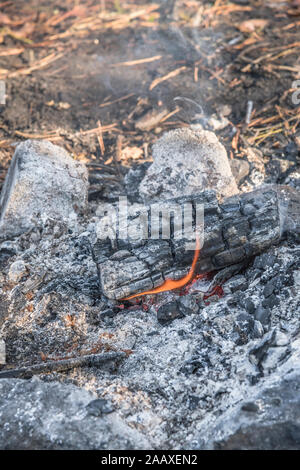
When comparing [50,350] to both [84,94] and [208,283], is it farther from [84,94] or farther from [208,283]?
[84,94]

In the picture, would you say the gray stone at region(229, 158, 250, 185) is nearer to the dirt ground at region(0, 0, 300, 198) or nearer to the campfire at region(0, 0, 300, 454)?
the campfire at region(0, 0, 300, 454)

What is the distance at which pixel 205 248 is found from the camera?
2.88 m

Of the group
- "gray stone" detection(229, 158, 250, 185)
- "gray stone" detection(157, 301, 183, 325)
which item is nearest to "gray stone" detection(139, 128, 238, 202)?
"gray stone" detection(229, 158, 250, 185)

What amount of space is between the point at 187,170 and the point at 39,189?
1.31m

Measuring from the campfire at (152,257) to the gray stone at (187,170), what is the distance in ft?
0.04

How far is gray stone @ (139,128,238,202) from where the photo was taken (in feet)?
11.7

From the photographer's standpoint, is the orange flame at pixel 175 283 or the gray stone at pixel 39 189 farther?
the gray stone at pixel 39 189

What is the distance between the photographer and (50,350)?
2.64 meters

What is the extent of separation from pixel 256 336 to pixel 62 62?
5103 mm

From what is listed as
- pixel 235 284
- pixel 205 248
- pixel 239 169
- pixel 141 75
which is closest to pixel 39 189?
pixel 205 248

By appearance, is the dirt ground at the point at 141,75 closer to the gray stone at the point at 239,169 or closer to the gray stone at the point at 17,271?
the gray stone at the point at 239,169

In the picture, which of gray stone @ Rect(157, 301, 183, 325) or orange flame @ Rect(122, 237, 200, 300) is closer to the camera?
gray stone @ Rect(157, 301, 183, 325)

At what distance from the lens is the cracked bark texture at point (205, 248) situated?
2805 mm

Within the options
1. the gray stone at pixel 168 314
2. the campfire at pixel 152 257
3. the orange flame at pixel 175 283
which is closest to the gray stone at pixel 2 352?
the campfire at pixel 152 257
